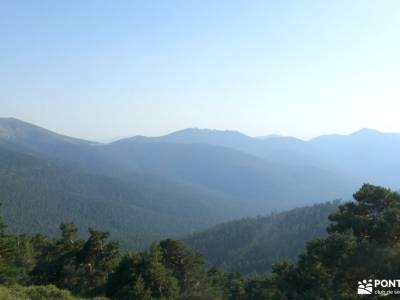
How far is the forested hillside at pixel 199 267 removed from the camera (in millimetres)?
23094

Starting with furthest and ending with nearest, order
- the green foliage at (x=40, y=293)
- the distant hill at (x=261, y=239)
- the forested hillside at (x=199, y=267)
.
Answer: the distant hill at (x=261, y=239) < the forested hillside at (x=199, y=267) < the green foliage at (x=40, y=293)

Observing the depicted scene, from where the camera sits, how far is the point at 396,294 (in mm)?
21172

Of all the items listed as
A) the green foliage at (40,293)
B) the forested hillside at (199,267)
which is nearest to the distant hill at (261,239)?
the forested hillside at (199,267)

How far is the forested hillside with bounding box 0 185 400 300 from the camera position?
75.8 ft

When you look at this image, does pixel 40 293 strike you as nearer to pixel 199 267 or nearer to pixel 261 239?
pixel 199 267

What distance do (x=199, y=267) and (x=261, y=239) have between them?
441 ft

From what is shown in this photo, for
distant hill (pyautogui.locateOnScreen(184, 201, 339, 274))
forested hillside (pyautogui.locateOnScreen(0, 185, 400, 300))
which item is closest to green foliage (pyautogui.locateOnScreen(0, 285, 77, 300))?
forested hillside (pyautogui.locateOnScreen(0, 185, 400, 300))

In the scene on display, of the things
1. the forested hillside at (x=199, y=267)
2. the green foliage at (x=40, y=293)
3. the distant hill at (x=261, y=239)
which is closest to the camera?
the green foliage at (x=40, y=293)

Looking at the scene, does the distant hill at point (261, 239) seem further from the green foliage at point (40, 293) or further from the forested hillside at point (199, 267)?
the green foliage at point (40, 293)

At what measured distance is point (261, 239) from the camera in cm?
17275

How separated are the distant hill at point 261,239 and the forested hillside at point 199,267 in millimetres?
101799

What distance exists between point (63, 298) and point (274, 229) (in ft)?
535

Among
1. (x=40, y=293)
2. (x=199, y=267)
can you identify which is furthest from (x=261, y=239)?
(x=40, y=293)

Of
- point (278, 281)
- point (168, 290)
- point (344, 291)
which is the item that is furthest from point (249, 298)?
point (344, 291)
